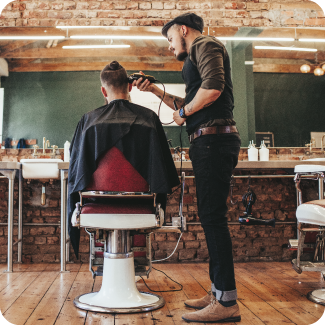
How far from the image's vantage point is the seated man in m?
1.74

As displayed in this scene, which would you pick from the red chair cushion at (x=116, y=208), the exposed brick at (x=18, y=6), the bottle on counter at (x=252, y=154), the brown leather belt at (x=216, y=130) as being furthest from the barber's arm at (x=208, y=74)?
the exposed brick at (x=18, y=6)

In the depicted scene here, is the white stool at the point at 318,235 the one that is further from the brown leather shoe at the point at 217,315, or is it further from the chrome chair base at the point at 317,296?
the brown leather shoe at the point at 217,315

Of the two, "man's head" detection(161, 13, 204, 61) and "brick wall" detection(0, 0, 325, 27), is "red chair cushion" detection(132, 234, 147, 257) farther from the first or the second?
"brick wall" detection(0, 0, 325, 27)

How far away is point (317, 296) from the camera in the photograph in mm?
2129

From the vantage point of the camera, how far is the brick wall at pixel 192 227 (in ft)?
11.4

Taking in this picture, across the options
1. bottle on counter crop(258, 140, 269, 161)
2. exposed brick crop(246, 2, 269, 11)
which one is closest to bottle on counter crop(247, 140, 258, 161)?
bottle on counter crop(258, 140, 269, 161)

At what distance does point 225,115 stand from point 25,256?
2.67m

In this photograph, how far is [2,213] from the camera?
11.5ft

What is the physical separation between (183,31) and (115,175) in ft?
2.86

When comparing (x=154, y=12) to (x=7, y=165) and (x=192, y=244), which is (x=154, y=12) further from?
(x=192, y=244)

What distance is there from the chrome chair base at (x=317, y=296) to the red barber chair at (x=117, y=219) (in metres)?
0.92

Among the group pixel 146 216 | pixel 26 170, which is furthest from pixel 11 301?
pixel 26 170

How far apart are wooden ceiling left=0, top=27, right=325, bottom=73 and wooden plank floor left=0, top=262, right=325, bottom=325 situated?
214cm

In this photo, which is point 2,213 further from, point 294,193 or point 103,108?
point 294,193
